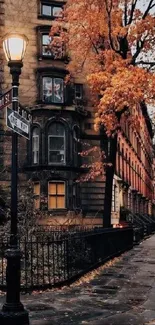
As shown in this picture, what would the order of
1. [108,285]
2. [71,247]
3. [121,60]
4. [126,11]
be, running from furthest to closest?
[126,11] → [121,60] → [71,247] → [108,285]

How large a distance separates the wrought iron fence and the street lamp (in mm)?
3289

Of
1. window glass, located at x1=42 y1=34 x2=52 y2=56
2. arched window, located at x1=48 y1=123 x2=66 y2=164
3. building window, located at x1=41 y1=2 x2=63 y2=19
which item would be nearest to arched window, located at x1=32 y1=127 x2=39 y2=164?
arched window, located at x1=48 y1=123 x2=66 y2=164

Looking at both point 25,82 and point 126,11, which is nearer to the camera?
point 126,11

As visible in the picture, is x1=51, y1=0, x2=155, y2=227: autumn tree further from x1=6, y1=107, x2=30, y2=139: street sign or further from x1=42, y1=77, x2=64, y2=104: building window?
x1=6, y1=107, x2=30, y2=139: street sign

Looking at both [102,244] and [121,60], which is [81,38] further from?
[102,244]

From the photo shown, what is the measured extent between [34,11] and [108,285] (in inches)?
981

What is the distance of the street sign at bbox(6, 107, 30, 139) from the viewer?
7.79m

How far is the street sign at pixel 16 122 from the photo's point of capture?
25.6ft

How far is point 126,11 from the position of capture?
75.9 ft

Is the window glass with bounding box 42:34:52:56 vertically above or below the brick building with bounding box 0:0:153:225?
above

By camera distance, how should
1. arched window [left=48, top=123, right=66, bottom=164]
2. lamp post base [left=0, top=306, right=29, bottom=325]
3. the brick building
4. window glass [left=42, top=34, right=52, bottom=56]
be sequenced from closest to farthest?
lamp post base [left=0, top=306, right=29, bottom=325] → the brick building → arched window [left=48, top=123, right=66, bottom=164] → window glass [left=42, top=34, right=52, bottom=56]

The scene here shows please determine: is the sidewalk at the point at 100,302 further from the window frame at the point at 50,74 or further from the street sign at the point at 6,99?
the window frame at the point at 50,74

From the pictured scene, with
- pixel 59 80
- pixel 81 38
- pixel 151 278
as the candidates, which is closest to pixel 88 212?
pixel 59 80

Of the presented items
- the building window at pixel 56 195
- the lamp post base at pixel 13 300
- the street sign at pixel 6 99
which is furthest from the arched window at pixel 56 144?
the lamp post base at pixel 13 300
